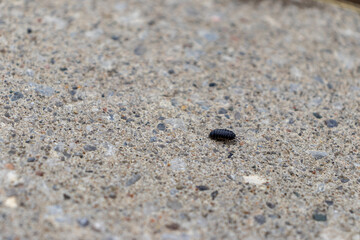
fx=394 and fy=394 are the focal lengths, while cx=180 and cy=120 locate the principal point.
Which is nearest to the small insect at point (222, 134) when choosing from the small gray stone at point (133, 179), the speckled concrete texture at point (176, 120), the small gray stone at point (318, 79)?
the speckled concrete texture at point (176, 120)

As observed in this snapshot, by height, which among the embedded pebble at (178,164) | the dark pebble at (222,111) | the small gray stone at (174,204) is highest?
the dark pebble at (222,111)

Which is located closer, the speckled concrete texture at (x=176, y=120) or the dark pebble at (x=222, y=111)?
the speckled concrete texture at (x=176, y=120)

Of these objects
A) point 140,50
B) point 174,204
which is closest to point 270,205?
point 174,204

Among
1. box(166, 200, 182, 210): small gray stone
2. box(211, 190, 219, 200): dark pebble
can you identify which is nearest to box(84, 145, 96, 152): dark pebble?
box(166, 200, 182, 210): small gray stone

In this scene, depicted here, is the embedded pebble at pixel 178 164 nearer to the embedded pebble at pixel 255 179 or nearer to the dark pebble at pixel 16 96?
the embedded pebble at pixel 255 179

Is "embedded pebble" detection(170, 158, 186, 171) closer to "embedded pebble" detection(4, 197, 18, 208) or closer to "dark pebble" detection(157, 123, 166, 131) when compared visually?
"dark pebble" detection(157, 123, 166, 131)
